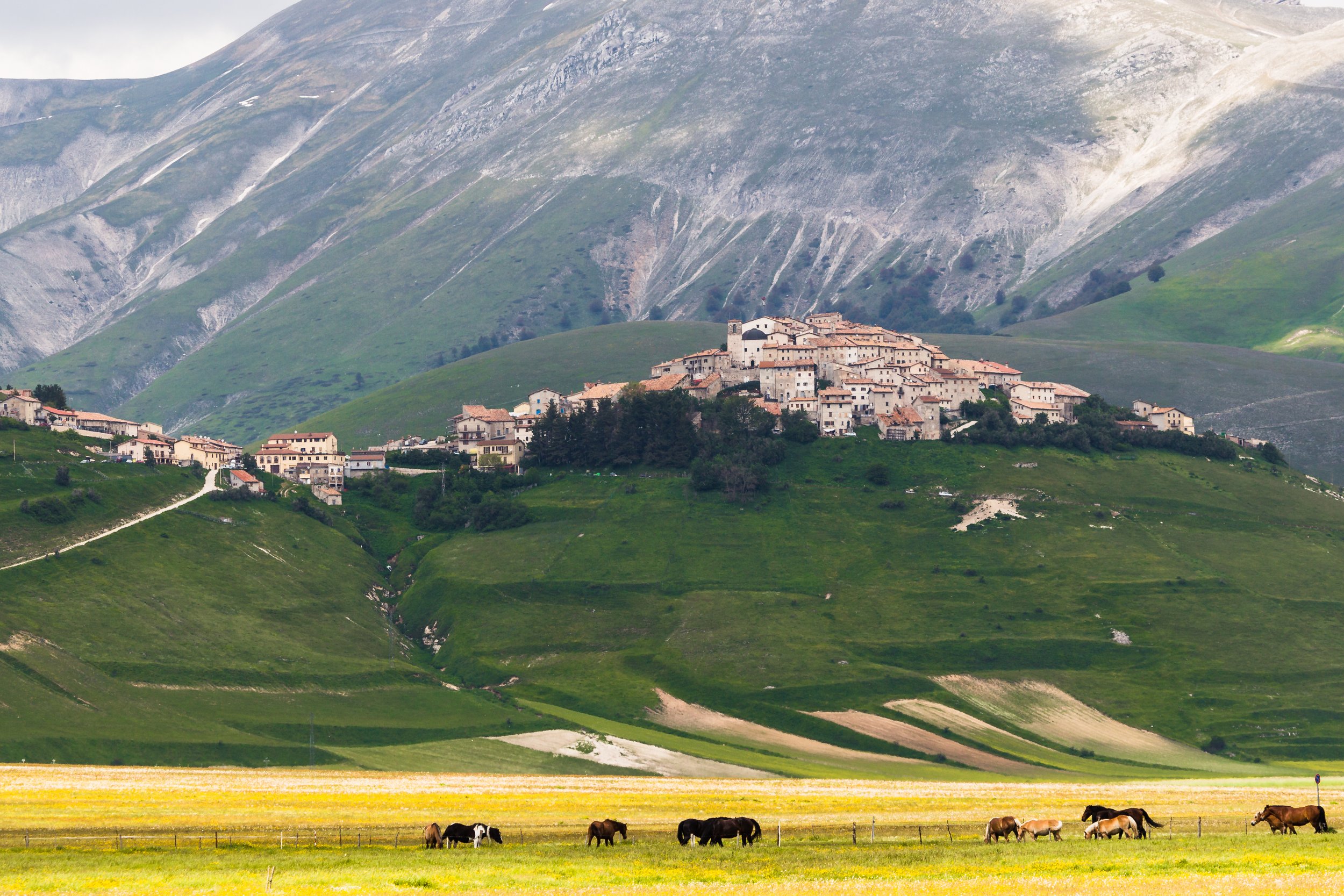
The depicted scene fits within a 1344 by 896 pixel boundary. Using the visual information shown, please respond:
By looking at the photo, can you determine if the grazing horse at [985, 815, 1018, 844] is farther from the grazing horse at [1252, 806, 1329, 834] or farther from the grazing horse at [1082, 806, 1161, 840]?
the grazing horse at [1252, 806, 1329, 834]

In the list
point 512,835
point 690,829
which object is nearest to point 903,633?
point 512,835

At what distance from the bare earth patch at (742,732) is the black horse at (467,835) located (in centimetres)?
8592

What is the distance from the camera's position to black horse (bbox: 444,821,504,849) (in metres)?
64.6

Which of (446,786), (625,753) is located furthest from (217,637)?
(446,786)

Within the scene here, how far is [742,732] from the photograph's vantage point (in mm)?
155000

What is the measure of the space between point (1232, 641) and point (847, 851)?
5142 inches

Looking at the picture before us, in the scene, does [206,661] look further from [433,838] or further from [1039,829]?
[1039,829]

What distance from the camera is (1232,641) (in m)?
177

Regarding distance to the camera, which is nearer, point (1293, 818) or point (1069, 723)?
point (1293, 818)

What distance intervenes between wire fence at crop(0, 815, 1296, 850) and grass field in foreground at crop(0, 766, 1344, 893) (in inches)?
22.3

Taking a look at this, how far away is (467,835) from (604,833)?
613cm

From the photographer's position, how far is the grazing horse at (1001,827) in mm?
65875

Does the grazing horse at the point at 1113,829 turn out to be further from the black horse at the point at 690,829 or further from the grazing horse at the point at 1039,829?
the black horse at the point at 690,829

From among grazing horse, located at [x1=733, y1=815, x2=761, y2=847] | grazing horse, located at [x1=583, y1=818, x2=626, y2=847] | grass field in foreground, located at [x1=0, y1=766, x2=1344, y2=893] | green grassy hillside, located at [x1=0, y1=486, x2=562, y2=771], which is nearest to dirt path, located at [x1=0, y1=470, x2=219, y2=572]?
green grassy hillside, located at [x1=0, y1=486, x2=562, y2=771]
